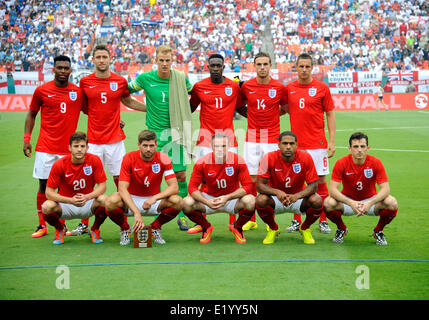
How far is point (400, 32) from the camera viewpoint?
122 feet

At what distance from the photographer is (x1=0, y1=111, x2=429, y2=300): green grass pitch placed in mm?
4973

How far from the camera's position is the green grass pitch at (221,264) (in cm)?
Answer: 497

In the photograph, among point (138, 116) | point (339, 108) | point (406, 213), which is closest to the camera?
point (406, 213)

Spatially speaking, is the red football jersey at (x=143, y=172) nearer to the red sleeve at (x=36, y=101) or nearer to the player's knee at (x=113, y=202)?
the player's knee at (x=113, y=202)

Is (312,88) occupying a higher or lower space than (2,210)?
higher

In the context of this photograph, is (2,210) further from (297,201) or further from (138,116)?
(138,116)

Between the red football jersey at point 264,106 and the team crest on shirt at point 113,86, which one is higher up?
the team crest on shirt at point 113,86

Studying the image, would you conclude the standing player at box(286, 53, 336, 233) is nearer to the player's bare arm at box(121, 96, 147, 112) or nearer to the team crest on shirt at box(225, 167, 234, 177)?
the team crest on shirt at box(225, 167, 234, 177)

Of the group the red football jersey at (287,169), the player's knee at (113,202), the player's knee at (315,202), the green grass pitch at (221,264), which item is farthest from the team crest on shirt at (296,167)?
the player's knee at (113,202)

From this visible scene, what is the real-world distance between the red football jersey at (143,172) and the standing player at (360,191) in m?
1.98

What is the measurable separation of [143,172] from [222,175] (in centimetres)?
98

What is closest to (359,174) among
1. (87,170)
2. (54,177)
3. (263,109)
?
(263,109)

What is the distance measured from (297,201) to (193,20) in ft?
111

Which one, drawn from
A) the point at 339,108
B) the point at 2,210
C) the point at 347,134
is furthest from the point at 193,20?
the point at 2,210
